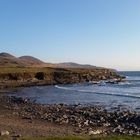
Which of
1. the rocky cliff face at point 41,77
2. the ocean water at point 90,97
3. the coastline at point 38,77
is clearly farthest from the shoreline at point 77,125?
the rocky cliff face at point 41,77

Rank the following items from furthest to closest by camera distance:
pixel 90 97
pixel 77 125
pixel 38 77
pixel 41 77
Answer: pixel 41 77
pixel 38 77
pixel 90 97
pixel 77 125

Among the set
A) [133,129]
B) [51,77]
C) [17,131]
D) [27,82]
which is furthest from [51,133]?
[51,77]

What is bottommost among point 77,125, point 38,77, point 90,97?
point 90,97

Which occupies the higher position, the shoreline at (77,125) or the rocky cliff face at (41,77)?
the rocky cliff face at (41,77)

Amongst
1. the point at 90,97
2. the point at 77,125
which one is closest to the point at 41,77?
the point at 90,97

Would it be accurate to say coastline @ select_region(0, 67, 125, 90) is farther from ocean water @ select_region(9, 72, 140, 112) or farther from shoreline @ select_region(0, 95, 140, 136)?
shoreline @ select_region(0, 95, 140, 136)

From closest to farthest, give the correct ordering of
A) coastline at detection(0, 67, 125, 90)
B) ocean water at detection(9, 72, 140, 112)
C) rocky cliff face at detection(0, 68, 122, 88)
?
ocean water at detection(9, 72, 140, 112)
coastline at detection(0, 67, 125, 90)
rocky cliff face at detection(0, 68, 122, 88)

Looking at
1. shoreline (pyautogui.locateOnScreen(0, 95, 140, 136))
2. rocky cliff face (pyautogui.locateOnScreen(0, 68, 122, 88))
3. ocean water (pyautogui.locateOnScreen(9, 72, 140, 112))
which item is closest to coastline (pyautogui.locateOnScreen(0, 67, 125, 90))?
rocky cliff face (pyautogui.locateOnScreen(0, 68, 122, 88))

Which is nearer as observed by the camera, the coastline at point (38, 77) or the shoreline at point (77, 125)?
the shoreline at point (77, 125)

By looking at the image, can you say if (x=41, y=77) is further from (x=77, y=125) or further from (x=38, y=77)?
(x=77, y=125)

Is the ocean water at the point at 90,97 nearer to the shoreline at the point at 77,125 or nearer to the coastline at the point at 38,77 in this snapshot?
the shoreline at the point at 77,125

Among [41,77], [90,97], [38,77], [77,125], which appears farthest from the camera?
[41,77]

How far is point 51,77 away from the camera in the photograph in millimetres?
112875

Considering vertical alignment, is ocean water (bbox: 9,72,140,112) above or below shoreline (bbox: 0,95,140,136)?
below
